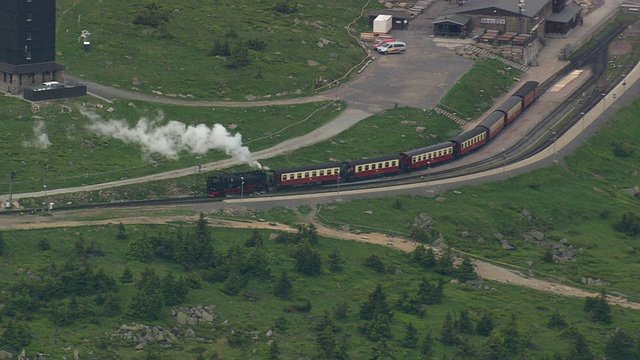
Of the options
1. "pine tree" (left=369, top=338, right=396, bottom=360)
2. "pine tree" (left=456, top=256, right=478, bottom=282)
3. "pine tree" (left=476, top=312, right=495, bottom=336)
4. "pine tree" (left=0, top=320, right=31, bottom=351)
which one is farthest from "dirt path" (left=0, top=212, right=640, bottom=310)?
"pine tree" (left=369, top=338, right=396, bottom=360)

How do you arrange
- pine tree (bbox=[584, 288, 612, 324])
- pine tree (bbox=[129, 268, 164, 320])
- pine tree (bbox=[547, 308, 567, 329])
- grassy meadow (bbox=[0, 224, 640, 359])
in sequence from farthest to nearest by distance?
pine tree (bbox=[584, 288, 612, 324]) < pine tree (bbox=[547, 308, 567, 329]) < pine tree (bbox=[129, 268, 164, 320]) < grassy meadow (bbox=[0, 224, 640, 359])

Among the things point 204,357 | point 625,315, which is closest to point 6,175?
point 204,357

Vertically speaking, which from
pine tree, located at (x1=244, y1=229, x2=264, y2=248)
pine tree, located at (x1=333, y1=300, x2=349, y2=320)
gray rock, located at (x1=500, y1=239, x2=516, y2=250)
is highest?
pine tree, located at (x1=244, y1=229, x2=264, y2=248)

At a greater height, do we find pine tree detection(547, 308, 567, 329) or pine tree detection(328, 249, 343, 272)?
pine tree detection(328, 249, 343, 272)

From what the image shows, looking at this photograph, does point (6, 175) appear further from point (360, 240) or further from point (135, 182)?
point (360, 240)

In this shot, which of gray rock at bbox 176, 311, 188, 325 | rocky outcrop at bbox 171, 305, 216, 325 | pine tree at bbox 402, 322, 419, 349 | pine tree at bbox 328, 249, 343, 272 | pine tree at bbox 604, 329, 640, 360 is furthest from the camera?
pine tree at bbox 328, 249, 343, 272

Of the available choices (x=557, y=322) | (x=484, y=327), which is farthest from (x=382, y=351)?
(x=557, y=322)

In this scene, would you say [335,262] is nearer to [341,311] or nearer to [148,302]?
[341,311]

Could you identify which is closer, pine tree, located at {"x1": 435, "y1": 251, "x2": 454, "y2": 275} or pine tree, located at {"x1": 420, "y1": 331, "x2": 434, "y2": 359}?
pine tree, located at {"x1": 420, "y1": 331, "x2": 434, "y2": 359}

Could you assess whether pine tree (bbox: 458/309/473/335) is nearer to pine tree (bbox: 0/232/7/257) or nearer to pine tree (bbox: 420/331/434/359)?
pine tree (bbox: 420/331/434/359)
